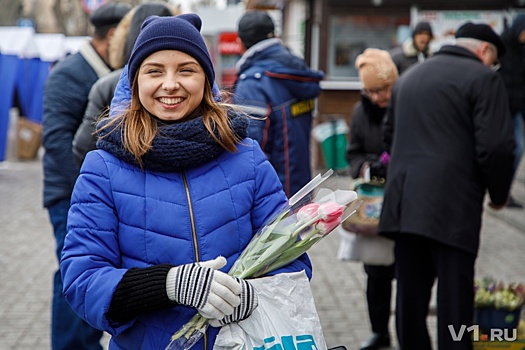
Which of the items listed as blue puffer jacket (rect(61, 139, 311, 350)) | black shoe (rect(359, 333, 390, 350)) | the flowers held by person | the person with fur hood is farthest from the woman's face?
black shoe (rect(359, 333, 390, 350))

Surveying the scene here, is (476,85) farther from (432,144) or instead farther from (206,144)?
(206,144)

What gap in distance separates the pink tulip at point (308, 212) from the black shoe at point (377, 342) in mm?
3025

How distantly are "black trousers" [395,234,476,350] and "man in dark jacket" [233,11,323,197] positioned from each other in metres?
0.94

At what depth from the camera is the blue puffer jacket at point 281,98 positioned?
4836mm

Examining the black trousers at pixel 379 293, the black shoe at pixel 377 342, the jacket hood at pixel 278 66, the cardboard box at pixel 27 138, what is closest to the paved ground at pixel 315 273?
the black shoe at pixel 377 342

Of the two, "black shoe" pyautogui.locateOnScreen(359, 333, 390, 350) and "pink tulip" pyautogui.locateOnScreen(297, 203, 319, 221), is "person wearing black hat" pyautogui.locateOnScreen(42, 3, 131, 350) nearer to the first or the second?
"black shoe" pyautogui.locateOnScreen(359, 333, 390, 350)

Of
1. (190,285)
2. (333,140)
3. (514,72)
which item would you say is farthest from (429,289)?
(333,140)

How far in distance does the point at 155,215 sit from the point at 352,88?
10.9 meters

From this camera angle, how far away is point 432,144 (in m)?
4.14

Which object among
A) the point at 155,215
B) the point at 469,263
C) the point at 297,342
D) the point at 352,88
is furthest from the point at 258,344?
the point at 352,88

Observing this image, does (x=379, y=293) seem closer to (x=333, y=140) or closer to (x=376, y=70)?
(x=376, y=70)

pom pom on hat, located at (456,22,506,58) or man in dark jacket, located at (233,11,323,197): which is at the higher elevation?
pom pom on hat, located at (456,22,506,58)

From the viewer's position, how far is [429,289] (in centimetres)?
442

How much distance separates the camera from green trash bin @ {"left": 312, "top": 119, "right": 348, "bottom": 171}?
1230 cm
